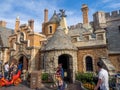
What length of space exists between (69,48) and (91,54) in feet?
8.79

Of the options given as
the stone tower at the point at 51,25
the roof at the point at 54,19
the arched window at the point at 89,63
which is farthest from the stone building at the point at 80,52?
the roof at the point at 54,19

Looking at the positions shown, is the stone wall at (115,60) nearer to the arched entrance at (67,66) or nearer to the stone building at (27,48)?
the arched entrance at (67,66)

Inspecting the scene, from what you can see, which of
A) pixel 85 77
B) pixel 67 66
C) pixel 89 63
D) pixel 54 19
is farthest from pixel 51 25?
pixel 85 77

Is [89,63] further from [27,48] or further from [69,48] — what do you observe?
[27,48]

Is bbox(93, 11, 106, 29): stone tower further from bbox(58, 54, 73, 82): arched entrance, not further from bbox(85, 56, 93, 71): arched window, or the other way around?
bbox(85, 56, 93, 71): arched window

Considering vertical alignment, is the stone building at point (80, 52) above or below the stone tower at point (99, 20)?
below

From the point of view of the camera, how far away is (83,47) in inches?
625

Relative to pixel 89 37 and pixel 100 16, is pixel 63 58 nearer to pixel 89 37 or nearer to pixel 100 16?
pixel 89 37

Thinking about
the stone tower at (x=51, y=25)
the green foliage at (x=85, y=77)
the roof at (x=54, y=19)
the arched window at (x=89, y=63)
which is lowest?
the green foliage at (x=85, y=77)

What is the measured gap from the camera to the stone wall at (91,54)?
14969mm

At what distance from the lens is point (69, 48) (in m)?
14.9

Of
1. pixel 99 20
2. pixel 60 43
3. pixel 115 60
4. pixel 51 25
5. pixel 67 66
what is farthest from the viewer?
pixel 99 20

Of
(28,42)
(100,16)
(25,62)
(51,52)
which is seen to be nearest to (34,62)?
(25,62)

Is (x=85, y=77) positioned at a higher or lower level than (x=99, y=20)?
lower
